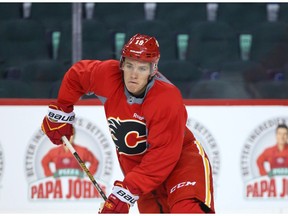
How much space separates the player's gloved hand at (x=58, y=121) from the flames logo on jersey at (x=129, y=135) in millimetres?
305

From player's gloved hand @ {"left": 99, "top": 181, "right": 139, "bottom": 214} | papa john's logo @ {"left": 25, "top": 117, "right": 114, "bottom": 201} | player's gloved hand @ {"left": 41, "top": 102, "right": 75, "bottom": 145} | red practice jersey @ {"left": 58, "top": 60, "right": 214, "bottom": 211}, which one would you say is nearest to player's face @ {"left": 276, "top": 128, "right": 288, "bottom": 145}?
papa john's logo @ {"left": 25, "top": 117, "right": 114, "bottom": 201}

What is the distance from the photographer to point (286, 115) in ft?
17.6

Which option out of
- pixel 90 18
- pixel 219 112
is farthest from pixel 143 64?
pixel 90 18

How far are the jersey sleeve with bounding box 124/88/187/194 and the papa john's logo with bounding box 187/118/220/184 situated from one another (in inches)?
63.0

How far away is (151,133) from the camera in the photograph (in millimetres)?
3701

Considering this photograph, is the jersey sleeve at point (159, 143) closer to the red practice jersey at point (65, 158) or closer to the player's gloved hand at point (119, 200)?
the player's gloved hand at point (119, 200)

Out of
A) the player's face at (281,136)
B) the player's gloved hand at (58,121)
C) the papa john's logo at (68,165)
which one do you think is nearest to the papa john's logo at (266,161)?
the player's face at (281,136)

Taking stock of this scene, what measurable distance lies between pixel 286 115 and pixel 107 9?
4.43 feet

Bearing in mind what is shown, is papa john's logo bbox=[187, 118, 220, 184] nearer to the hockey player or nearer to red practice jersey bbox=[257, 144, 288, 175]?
red practice jersey bbox=[257, 144, 288, 175]

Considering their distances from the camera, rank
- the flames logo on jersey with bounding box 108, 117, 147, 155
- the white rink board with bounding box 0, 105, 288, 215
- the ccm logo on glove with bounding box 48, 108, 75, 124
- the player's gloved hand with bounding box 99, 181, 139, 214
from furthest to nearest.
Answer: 1. the white rink board with bounding box 0, 105, 288, 215
2. the ccm logo on glove with bounding box 48, 108, 75, 124
3. the flames logo on jersey with bounding box 108, 117, 147, 155
4. the player's gloved hand with bounding box 99, 181, 139, 214

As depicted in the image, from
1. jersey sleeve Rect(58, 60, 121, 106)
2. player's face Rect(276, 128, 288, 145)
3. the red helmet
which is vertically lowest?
player's face Rect(276, 128, 288, 145)

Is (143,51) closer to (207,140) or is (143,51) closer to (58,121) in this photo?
(58,121)

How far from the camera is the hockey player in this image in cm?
368

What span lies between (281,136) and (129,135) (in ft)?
5.76
